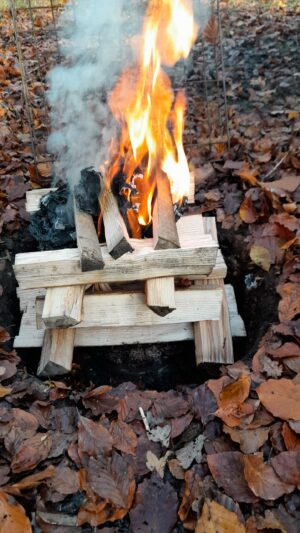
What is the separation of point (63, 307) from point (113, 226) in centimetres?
48

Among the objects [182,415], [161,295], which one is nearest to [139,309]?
[161,295]

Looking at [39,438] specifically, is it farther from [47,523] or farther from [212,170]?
[212,170]

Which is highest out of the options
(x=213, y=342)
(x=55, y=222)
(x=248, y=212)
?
(x=55, y=222)

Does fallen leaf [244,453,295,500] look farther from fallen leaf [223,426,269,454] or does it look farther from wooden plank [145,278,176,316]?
wooden plank [145,278,176,316]

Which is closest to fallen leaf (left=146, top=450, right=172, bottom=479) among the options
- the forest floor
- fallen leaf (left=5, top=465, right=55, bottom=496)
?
the forest floor

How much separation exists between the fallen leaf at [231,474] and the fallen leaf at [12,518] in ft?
2.26

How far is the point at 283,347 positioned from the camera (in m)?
2.28

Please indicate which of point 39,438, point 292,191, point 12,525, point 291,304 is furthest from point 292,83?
point 12,525

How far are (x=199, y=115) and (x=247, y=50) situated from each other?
6.73 feet

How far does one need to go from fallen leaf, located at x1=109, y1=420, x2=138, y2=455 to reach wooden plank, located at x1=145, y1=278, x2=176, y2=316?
55 centimetres

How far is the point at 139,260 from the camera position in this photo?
2.33 m

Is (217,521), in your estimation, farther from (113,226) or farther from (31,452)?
(113,226)

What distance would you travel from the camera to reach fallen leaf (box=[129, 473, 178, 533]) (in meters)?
1.69

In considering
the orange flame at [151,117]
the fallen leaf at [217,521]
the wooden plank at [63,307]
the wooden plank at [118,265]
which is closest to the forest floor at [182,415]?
the fallen leaf at [217,521]
